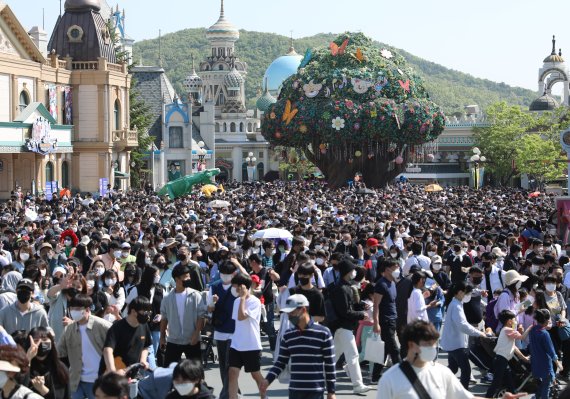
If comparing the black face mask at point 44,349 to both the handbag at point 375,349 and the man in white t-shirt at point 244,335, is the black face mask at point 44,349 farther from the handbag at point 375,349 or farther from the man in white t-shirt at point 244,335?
the handbag at point 375,349

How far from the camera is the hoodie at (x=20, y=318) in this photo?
10648 millimetres

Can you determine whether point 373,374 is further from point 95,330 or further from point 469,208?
point 469,208

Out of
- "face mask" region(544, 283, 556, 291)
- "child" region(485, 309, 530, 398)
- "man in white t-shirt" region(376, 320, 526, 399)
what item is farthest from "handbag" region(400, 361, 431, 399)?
"face mask" region(544, 283, 556, 291)

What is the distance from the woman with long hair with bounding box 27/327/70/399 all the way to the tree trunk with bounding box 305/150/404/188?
5307cm

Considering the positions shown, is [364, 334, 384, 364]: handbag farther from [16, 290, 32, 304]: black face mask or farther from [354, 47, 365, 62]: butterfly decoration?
[354, 47, 365, 62]: butterfly decoration

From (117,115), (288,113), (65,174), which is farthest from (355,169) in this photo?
(65,174)

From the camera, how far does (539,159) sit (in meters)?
72.3

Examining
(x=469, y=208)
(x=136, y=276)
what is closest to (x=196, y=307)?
(x=136, y=276)

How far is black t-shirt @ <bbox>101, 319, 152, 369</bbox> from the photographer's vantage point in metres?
9.88

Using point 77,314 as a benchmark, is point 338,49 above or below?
above

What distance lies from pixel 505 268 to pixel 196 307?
7339mm

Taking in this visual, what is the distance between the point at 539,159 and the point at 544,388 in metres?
62.1

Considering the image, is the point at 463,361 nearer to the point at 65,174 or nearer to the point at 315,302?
the point at 315,302

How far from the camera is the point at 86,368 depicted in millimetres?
10109
